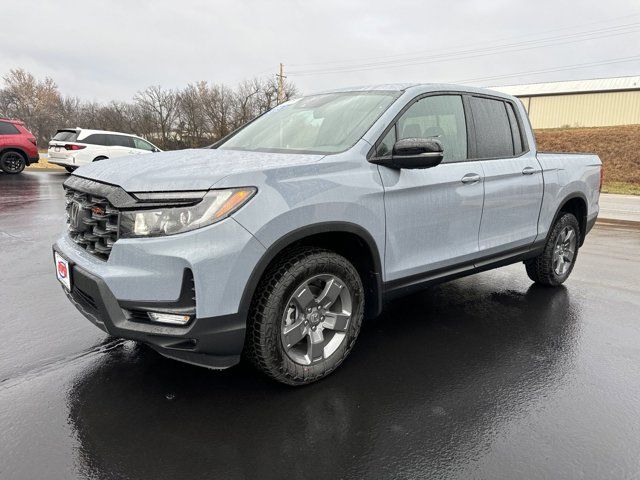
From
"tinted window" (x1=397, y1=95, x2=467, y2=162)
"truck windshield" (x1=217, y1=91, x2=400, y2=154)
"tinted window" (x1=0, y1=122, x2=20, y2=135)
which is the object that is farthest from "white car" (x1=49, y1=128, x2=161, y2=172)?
"tinted window" (x1=397, y1=95, x2=467, y2=162)

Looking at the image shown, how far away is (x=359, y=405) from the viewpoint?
A: 271 cm

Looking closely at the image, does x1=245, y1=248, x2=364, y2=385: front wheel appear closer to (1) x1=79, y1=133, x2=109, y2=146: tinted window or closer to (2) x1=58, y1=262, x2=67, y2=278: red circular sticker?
(2) x1=58, y1=262, x2=67, y2=278: red circular sticker

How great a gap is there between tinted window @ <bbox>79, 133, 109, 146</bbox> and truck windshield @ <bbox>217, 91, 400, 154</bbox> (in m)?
14.0

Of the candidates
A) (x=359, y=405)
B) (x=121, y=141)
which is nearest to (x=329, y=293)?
(x=359, y=405)

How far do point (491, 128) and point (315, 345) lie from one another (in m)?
2.48

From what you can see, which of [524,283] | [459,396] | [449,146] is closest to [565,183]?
[524,283]

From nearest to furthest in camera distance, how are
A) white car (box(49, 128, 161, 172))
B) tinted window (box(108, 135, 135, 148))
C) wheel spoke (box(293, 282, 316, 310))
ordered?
wheel spoke (box(293, 282, 316, 310))
white car (box(49, 128, 161, 172))
tinted window (box(108, 135, 135, 148))

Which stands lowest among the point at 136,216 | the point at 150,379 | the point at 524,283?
the point at 524,283

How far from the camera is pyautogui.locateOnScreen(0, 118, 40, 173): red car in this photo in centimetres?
1519

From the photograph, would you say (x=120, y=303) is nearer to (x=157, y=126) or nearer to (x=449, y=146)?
(x=449, y=146)

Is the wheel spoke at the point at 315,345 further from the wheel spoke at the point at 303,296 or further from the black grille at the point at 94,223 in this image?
the black grille at the point at 94,223

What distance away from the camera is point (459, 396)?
9.29ft

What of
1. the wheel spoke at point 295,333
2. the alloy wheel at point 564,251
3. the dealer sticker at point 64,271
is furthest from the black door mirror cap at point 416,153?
the alloy wheel at point 564,251

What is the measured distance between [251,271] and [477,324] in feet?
7.72
